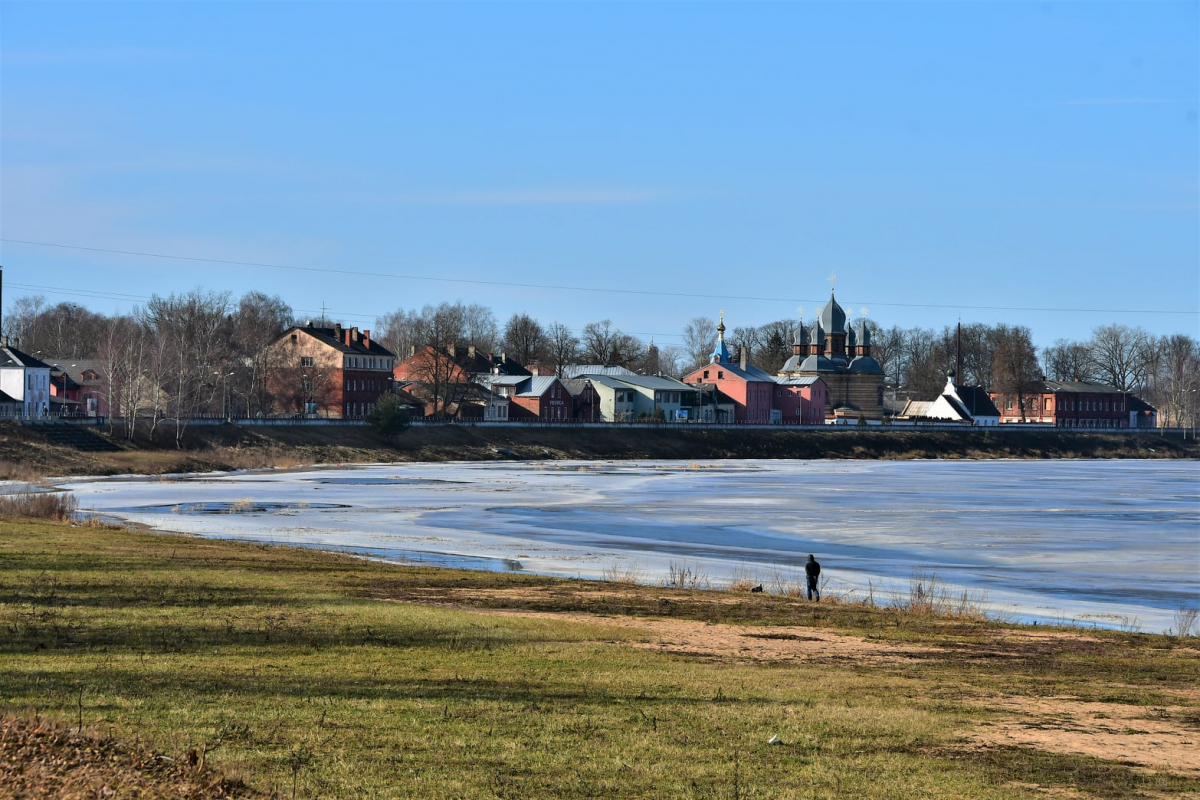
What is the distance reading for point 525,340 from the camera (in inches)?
7146

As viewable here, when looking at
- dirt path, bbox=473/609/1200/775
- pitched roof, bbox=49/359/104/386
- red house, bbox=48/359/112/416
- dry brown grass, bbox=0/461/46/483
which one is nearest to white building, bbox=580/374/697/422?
red house, bbox=48/359/112/416

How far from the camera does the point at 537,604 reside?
22719 millimetres

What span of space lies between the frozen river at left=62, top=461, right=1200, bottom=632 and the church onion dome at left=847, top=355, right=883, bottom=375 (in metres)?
89.0

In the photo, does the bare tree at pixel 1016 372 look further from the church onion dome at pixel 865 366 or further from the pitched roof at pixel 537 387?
the pitched roof at pixel 537 387

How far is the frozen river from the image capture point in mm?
31750

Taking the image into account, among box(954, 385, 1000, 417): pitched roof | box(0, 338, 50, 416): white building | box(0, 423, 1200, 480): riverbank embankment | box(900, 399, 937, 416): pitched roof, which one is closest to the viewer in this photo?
box(0, 423, 1200, 480): riverbank embankment

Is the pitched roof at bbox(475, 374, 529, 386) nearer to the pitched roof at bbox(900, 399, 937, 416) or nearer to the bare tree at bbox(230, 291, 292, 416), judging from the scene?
the bare tree at bbox(230, 291, 292, 416)

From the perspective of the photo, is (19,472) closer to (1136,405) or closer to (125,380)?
(125,380)

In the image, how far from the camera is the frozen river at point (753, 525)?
31750mm

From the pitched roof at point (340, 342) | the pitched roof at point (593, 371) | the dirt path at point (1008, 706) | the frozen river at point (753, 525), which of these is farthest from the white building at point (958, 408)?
the dirt path at point (1008, 706)

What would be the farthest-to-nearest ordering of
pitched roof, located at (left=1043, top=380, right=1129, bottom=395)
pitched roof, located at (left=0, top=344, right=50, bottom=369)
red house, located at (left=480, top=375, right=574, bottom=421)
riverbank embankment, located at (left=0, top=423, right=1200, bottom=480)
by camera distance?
1. pitched roof, located at (left=1043, top=380, right=1129, bottom=395)
2. red house, located at (left=480, top=375, right=574, bottom=421)
3. pitched roof, located at (left=0, top=344, right=50, bottom=369)
4. riverbank embankment, located at (left=0, top=423, right=1200, bottom=480)

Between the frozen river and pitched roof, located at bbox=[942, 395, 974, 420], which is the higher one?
pitched roof, located at bbox=[942, 395, 974, 420]

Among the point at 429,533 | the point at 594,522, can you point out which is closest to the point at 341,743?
the point at 429,533

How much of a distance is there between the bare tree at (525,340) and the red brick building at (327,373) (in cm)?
4732
